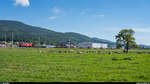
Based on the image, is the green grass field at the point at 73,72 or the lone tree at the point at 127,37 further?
the lone tree at the point at 127,37

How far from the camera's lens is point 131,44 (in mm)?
65625

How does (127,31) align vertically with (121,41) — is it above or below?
above

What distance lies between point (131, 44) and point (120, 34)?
6.12 metres

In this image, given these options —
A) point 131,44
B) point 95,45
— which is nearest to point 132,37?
point 131,44

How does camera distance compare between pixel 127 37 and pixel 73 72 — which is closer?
pixel 73 72

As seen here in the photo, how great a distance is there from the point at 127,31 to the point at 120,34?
10.1 feet

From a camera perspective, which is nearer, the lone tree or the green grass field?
the green grass field

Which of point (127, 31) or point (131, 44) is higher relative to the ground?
point (127, 31)

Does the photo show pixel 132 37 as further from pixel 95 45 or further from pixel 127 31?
pixel 95 45

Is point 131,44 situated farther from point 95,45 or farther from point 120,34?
point 95,45

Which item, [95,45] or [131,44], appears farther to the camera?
[95,45]

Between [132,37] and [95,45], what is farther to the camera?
[95,45]

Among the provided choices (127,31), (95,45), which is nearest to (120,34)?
(127,31)

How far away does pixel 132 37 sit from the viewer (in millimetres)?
65500
